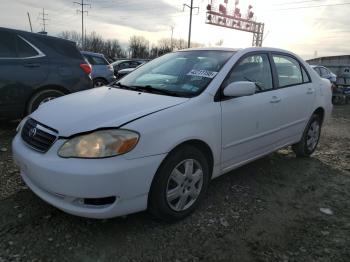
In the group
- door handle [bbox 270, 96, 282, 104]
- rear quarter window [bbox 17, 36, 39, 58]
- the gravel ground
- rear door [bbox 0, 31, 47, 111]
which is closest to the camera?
the gravel ground

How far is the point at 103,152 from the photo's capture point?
9.38 feet

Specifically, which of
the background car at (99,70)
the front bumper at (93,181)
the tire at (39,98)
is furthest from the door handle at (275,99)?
the background car at (99,70)

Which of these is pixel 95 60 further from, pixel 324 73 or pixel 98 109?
pixel 324 73

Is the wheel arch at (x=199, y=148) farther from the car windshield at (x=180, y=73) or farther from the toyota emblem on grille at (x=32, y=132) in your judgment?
the toyota emblem on grille at (x=32, y=132)

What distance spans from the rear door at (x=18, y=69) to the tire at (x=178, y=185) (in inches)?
147

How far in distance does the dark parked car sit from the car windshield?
2245mm

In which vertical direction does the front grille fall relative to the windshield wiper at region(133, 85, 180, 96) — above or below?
below

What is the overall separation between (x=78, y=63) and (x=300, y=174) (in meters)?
4.21

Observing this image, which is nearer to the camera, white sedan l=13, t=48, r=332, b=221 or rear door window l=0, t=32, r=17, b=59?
white sedan l=13, t=48, r=332, b=221

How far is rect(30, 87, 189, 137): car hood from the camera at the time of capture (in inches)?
119

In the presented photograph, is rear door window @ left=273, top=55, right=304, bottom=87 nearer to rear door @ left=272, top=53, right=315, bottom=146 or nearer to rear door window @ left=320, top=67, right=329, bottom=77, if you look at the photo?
rear door @ left=272, top=53, right=315, bottom=146

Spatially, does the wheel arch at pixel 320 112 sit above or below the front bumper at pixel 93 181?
above

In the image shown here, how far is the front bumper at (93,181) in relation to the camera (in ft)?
9.14

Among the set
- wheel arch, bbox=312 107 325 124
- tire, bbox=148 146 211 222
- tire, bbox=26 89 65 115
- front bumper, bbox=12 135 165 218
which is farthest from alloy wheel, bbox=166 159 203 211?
tire, bbox=26 89 65 115
